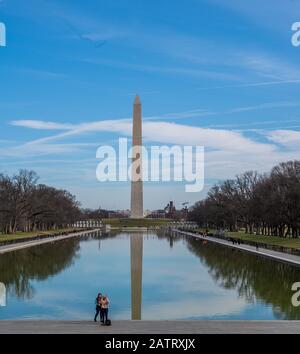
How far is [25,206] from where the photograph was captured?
253 feet

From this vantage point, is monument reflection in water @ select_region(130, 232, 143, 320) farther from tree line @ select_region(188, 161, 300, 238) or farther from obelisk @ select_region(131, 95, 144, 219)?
obelisk @ select_region(131, 95, 144, 219)

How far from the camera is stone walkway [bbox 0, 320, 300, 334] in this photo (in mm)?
14359

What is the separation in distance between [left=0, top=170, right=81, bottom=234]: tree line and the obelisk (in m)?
12.9

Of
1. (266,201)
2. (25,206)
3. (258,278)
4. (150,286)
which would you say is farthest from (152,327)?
(25,206)

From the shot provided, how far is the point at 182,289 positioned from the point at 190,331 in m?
10.8

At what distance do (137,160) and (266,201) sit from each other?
30.9 meters

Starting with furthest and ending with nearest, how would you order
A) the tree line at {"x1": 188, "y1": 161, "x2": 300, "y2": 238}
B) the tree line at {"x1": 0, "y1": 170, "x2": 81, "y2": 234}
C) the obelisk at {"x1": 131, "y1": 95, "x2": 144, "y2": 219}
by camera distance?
1. the obelisk at {"x1": 131, "y1": 95, "x2": 144, "y2": 219}
2. the tree line at {"x1": 0, "y1": 170, "x2": 81, "y2": 234}
3. the tree line at {"x1": 188, "y1": 161, "x2": 300, "y2": 238}

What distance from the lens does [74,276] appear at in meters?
29.5

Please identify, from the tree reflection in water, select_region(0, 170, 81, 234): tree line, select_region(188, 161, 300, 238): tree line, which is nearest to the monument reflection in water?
the tree reflection in water

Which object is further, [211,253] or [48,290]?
[211,253]

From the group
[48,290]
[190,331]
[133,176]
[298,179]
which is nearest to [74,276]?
[48,290]

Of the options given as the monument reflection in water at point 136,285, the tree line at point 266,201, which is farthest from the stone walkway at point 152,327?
the tree line at point 266,201
